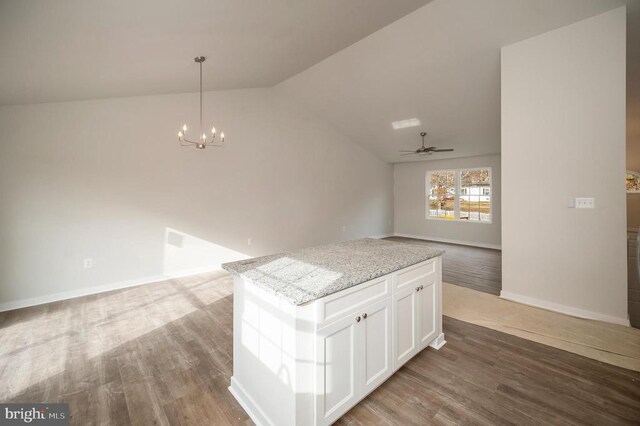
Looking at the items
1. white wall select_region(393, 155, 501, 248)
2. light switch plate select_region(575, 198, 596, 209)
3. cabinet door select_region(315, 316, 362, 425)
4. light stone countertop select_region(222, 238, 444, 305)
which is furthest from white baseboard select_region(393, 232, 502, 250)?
cabinet door select_region(315, 316, 362, 425)

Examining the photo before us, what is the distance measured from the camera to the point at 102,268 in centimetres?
401

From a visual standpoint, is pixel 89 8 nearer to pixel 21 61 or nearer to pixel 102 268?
pixel 21 61

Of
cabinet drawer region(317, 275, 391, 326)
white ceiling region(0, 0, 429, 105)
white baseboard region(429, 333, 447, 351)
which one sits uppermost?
white ceiling region(0, 0, 429, 105)

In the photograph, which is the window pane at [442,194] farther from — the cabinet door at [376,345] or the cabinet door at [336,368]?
the cabinet door at [336,368]

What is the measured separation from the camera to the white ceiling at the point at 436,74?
317 centimetres

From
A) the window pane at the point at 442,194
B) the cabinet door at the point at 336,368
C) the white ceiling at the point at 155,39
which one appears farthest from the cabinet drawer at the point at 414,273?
the window pane at the point at 442,194

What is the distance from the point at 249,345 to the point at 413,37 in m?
4.23

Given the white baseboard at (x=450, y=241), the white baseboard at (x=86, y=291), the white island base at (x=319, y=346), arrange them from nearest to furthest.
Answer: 1. the white island base at (x=319, y=346)
2. the white baseboard at (x=86, y=291)
3. the white baseboard at (x=450, y=241)

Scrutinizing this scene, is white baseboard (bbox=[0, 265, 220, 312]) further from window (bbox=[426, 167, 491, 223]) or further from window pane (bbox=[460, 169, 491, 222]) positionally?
window pane (bbox=[460, 169, 491, 222])

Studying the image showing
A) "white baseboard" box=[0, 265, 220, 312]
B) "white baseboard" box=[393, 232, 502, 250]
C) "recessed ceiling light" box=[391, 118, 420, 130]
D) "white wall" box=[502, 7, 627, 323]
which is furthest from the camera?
"white baseboard" box=[393, 232, 502, 250]

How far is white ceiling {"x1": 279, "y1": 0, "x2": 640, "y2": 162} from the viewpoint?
3170 millimetres

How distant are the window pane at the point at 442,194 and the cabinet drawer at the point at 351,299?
6874 millimetres

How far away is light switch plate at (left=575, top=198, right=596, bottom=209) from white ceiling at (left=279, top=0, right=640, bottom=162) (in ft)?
6.38

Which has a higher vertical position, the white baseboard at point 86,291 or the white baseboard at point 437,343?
the white baseboard at point 86,291
